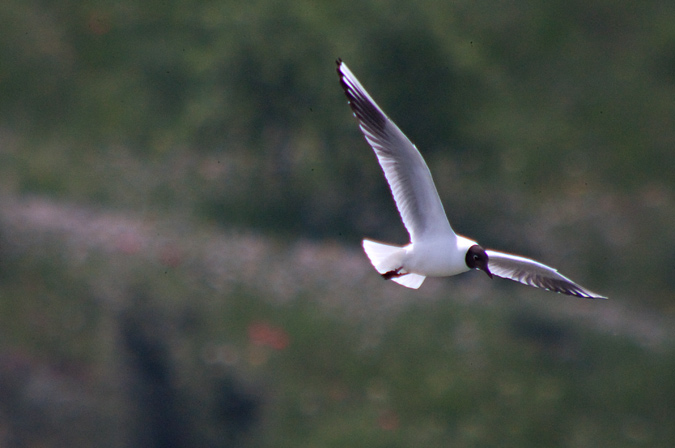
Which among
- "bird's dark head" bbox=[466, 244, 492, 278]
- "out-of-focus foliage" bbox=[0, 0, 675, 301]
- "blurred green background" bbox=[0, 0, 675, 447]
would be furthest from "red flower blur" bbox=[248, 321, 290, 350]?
"bird's dark head" bbox=[466, 244, 492, 278]

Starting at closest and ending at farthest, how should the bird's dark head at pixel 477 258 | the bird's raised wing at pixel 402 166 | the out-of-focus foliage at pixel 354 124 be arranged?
the bird's raised wing at pixel 402 166
the bird's dark head at pixel 477 258
the out-of-focus foliage at pixel 354 124

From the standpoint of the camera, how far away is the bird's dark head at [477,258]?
Result: 18.5 feet

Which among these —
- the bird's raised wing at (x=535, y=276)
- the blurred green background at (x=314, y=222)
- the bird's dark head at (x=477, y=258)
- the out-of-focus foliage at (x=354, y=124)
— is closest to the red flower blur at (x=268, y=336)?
the blurred green background at (x=314, y=222)

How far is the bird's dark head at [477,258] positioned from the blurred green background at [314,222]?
5.71 metres

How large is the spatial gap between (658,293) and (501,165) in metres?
2.76

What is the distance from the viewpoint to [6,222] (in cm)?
1287

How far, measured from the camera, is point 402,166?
5.67m

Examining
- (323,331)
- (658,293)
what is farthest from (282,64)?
(658,293)

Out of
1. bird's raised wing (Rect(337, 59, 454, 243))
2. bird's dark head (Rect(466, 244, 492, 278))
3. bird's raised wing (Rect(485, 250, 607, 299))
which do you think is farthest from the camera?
bird's raised wing (Rect(485, 250, 607, 299))

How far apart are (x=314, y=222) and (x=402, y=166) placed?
26.1 feet

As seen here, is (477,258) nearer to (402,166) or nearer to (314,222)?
(402,166)

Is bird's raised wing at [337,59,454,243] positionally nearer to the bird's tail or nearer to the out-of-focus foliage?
the bird's tail

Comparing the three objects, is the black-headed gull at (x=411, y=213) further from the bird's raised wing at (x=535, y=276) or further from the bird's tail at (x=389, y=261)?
the bird's raised wing at (x=535, y=276)

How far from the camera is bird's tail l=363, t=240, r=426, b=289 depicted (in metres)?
5.79
